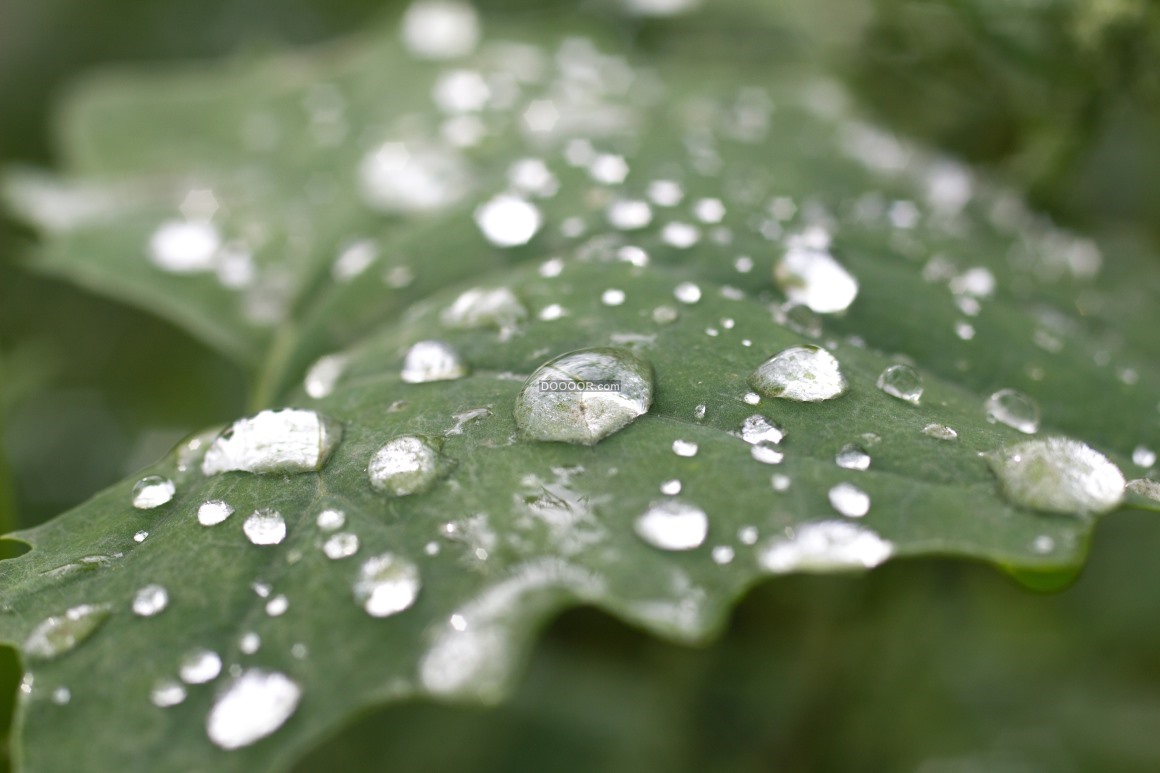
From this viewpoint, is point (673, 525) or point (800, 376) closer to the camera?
point (673, 525)

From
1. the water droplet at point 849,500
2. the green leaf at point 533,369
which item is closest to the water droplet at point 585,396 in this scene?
the green leaf at point 533,369

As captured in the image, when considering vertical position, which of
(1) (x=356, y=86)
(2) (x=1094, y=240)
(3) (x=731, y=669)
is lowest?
(3) (x=731, y=669)

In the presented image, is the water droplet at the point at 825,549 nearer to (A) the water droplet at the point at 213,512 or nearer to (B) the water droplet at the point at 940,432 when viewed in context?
(B) the water droplet at the point at 940,432

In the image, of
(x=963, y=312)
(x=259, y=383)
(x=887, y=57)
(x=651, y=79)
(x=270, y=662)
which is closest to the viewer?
(x=270, y=662)

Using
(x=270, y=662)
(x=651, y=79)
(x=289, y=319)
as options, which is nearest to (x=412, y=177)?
(x=289, y=319)

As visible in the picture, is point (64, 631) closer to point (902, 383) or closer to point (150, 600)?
point (150, 600)

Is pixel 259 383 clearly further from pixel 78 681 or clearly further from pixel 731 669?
pixel 731 669

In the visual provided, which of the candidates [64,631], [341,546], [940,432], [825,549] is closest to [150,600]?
[64,631]
